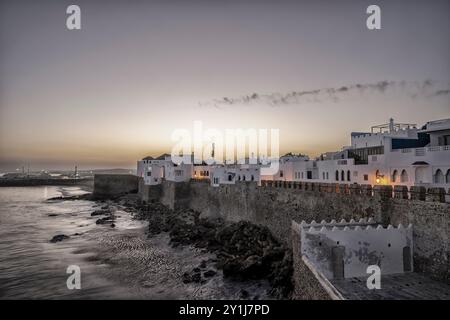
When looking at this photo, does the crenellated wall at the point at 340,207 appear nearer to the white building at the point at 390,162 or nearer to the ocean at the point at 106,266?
the white building at the point at 390,162

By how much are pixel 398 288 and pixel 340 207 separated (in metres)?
6.62

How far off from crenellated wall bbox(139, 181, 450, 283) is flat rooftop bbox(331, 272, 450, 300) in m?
0.57

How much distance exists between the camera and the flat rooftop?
9320 millimetres

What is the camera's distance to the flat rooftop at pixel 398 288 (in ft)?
30.6

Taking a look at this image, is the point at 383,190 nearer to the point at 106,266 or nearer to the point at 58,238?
the point at 106,266

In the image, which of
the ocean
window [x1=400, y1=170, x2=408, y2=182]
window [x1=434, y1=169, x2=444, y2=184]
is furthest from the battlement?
the ocean

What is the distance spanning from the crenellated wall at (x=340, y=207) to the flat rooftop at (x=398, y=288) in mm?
566

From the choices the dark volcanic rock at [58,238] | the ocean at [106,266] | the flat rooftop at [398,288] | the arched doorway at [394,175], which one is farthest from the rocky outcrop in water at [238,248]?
the arched doorway at [394,175]

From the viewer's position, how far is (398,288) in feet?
32.8

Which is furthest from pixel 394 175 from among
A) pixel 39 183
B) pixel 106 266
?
pixel 39 183

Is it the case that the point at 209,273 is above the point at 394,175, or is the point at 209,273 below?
below

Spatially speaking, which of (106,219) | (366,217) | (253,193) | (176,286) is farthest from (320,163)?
(106,219)

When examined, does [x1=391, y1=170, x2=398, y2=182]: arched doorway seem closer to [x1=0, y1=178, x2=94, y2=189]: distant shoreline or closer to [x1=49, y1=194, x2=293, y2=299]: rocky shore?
[x1=49, y1=194, x2=293, y2=299]: rocky shore
